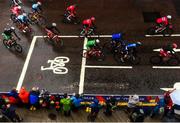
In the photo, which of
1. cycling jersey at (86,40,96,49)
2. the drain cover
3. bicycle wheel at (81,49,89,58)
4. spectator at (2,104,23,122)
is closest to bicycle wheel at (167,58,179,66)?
the drain cover

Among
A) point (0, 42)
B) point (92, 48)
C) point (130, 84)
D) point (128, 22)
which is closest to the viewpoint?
point (130, 84)

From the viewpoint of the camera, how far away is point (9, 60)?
24750 millimetres

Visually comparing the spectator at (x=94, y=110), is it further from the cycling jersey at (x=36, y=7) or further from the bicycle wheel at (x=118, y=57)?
the cycling jersey at (x=36, y=7)

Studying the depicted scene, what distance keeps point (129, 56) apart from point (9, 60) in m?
8.64

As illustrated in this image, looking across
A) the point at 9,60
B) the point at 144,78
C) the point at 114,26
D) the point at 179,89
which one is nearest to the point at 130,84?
the point at 144,78

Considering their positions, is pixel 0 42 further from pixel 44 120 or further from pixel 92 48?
pixel 44 120

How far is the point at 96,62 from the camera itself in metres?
24.3

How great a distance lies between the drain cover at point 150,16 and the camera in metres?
28.2

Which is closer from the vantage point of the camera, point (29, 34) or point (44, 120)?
point (44, 120)

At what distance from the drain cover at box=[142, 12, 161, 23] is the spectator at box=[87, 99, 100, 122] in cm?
1127

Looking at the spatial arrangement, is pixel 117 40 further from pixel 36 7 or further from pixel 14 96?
pixel 14 96

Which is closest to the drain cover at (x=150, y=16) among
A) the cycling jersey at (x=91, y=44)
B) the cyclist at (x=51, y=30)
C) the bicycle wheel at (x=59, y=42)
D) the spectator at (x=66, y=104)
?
the cycling jersey at (x=91, y=44)

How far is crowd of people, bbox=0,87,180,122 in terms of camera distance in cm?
1946

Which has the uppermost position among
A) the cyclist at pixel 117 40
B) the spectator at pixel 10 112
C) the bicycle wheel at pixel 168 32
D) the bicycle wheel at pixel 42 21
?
the bicycle wheel at pixel 42 21
